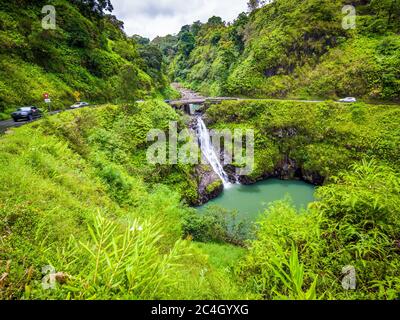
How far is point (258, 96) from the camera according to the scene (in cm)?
3997

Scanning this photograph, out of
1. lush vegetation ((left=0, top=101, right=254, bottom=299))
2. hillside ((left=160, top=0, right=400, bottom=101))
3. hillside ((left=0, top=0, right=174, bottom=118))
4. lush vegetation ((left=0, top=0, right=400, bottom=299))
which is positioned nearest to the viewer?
lush vegetation ((left=0, top=101, right=254, bottom=299))

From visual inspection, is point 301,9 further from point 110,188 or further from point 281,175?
point 110,188

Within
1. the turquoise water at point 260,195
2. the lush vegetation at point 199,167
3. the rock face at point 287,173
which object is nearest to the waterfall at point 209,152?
the turquoise water at point 260,195

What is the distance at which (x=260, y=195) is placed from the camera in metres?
24.2

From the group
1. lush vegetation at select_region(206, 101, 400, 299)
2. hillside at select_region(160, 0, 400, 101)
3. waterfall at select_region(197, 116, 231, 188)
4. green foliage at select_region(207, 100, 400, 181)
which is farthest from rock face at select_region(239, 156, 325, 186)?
lush vegetation at select_region(206, 101, 400, 299)

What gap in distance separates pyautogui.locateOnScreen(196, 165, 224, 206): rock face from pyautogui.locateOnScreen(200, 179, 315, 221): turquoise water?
1.74 feet

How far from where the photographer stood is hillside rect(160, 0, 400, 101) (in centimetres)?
3172

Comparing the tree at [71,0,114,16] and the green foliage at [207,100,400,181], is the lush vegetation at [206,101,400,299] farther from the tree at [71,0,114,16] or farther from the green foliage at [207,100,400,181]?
the tree at [71,0,114,16]

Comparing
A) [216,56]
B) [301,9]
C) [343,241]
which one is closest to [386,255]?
[343,241]

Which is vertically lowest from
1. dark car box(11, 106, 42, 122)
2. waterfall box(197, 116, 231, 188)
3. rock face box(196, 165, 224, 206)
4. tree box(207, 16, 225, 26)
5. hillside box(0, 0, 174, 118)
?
rock face box(196, 165, 224, 206)

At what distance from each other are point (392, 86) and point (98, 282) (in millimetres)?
38231

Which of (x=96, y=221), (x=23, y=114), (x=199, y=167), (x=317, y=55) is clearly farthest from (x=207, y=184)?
(x=317, y=55)

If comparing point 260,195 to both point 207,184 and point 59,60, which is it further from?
point 59,60

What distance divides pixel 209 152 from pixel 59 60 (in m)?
20.6
